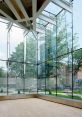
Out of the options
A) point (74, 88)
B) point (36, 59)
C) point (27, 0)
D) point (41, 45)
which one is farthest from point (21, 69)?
point (27, 0)

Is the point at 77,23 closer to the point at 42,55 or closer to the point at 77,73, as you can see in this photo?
the point at 77,73

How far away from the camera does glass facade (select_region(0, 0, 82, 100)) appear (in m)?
9.48

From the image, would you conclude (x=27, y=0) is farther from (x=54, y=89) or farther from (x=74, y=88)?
(x=54, y=89)

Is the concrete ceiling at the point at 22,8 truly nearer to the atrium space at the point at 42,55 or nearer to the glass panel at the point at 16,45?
the atrium space at the point at 42,55

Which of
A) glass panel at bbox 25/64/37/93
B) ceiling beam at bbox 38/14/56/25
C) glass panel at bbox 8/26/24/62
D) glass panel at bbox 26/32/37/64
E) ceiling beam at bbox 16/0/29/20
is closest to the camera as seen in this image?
ceiling beam at bbox 16/0/29/20

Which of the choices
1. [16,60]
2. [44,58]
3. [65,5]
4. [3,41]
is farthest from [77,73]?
[3,41]

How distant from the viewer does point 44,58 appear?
12688mm

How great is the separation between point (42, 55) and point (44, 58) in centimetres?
44

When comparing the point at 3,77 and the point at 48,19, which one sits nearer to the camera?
the point at 48,19

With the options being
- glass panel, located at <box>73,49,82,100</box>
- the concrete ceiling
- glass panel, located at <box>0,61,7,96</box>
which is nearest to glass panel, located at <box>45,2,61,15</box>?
the concrete ceiling

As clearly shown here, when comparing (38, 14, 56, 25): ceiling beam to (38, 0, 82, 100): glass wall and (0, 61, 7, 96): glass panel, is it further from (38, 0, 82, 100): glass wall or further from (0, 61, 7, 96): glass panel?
(0, 61, 7, 96): glass panel

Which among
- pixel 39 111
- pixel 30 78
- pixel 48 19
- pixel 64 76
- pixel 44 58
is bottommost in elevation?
pixel 39 111

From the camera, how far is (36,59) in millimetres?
13477

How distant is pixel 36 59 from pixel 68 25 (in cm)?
458
